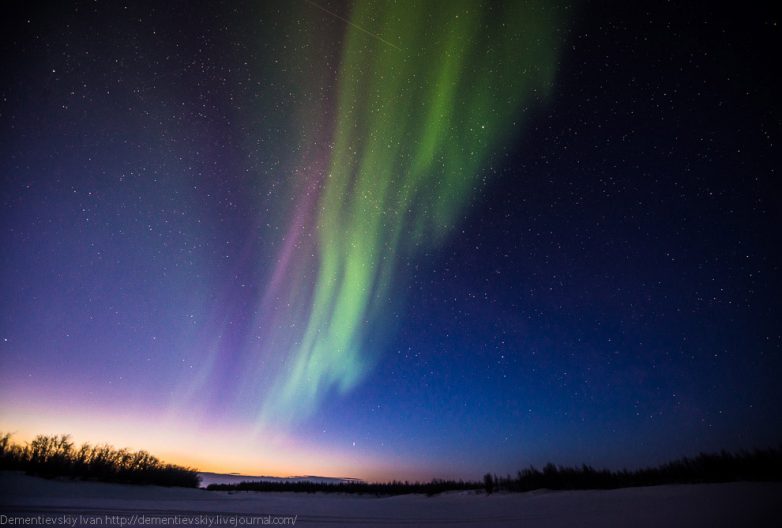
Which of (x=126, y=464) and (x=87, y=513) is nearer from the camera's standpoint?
(x=87, y=513)

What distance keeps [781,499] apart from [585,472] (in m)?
5.32

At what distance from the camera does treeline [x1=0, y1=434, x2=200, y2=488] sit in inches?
291

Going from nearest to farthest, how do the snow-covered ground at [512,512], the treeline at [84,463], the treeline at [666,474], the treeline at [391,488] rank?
the snow-covered ground at [512,512] < the treeline at [666,474] < the treeline at [84,463] < the treeline at [391,488]

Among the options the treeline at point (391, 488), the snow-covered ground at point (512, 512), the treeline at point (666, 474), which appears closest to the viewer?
the snow-covered ground at point (512, 512)

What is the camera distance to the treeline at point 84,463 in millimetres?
7379

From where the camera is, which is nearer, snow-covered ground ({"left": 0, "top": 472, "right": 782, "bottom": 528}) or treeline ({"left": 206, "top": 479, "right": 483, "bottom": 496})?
snow-covered ground ({"left": 0, "top": 472, "right": 782, "bottom": 528})

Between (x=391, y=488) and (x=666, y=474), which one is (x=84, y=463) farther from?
(x=666, y=474)

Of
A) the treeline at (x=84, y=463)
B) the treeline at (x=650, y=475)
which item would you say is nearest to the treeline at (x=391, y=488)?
the treeline at (x=650, y=475)

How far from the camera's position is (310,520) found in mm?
4129

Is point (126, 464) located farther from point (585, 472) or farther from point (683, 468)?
point (683, 468)

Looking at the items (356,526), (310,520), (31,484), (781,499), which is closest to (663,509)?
(781,499)

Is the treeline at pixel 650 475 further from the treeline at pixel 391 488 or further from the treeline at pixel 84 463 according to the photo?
the treeline at pixel 84 463

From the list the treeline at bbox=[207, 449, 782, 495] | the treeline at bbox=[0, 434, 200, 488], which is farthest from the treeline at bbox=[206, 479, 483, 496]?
the treeline at bbox=[0, 434, 200, 488]

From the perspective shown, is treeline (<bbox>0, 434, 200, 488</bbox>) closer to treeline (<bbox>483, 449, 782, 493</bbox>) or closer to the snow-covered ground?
the snow-covered ground
